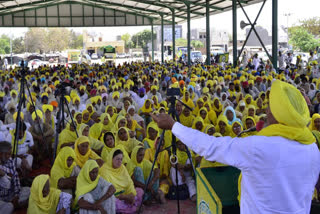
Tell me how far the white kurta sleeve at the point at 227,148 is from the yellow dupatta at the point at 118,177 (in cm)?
271

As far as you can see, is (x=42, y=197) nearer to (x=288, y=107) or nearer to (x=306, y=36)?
(x=288, y=107)

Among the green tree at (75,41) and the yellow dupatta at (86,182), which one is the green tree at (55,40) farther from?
the yellow dupatta at (86,182)

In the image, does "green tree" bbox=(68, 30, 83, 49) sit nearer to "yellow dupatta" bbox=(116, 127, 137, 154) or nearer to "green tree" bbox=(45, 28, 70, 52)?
"green tree" bbox=(45, 28, 70, 52)

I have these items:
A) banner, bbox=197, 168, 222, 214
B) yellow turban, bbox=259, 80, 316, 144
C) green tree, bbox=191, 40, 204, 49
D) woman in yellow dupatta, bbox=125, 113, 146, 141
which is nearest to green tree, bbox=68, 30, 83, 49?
green tree, bbox=191, 40, 204, 49

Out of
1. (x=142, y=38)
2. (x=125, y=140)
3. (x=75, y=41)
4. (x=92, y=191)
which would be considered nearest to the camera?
(x=92, y=191)

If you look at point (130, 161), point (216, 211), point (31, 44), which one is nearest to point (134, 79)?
point (130, 161)

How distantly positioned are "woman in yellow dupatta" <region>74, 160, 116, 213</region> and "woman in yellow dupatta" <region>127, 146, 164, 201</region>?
0.72 metres

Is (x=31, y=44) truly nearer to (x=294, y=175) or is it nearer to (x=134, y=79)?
(x=134, y=79)

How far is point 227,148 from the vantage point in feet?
5.41

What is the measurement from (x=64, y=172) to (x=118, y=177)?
2.35 feet

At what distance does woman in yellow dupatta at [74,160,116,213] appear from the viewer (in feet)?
12.7

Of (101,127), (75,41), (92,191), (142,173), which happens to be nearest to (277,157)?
(92,191)

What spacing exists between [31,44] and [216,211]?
224 feet

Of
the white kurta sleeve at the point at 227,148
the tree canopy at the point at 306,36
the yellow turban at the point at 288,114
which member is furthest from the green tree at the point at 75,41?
the yellow turban at the point at 288,114
